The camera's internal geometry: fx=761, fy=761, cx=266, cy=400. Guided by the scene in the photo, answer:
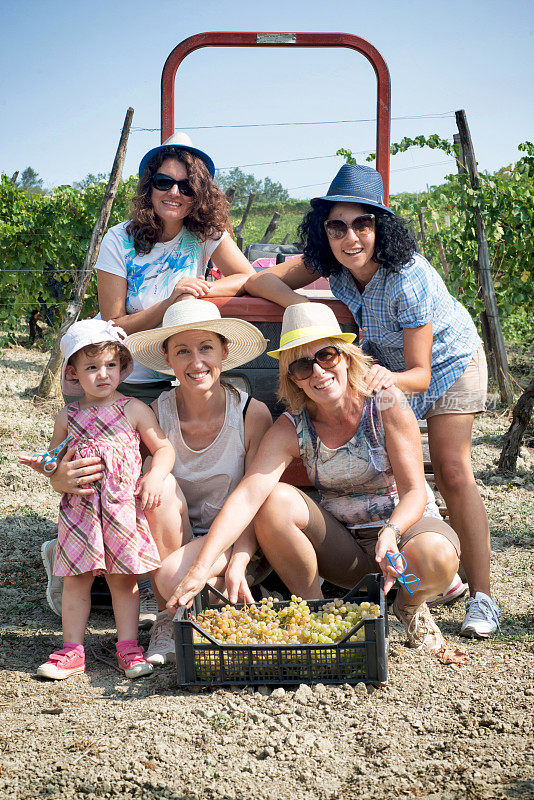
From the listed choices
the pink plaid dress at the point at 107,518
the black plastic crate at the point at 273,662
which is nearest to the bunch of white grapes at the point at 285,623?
the black plastic crate at the point at 273,662

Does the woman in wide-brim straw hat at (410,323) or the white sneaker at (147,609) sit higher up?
the woman in wide-brim straw hat at (410,323)

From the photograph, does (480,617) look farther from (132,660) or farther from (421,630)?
(132,660)

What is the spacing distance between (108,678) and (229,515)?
2.32 feet

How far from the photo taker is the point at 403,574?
8.47 feet

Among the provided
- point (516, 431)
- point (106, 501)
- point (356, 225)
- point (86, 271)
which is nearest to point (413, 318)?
point (356, 225)

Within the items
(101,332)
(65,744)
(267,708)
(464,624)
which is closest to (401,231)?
(101,332)

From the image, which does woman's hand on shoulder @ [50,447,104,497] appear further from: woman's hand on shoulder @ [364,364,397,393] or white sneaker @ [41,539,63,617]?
woman's hand on shoulder @ [364,364,397,393]

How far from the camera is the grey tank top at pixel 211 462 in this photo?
120 inches

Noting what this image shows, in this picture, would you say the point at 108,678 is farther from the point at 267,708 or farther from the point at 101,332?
the point at 101,332

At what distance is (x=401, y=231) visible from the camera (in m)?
2.97

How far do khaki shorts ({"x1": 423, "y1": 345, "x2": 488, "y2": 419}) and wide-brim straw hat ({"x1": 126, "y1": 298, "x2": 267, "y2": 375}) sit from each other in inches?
30.2

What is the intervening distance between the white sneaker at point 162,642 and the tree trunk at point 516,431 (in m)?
3.48

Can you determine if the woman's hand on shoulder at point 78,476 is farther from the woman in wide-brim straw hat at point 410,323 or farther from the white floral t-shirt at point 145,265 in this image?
the woman in wide-brim straw hat at point 410,323

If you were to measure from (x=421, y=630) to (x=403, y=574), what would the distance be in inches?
12.5
